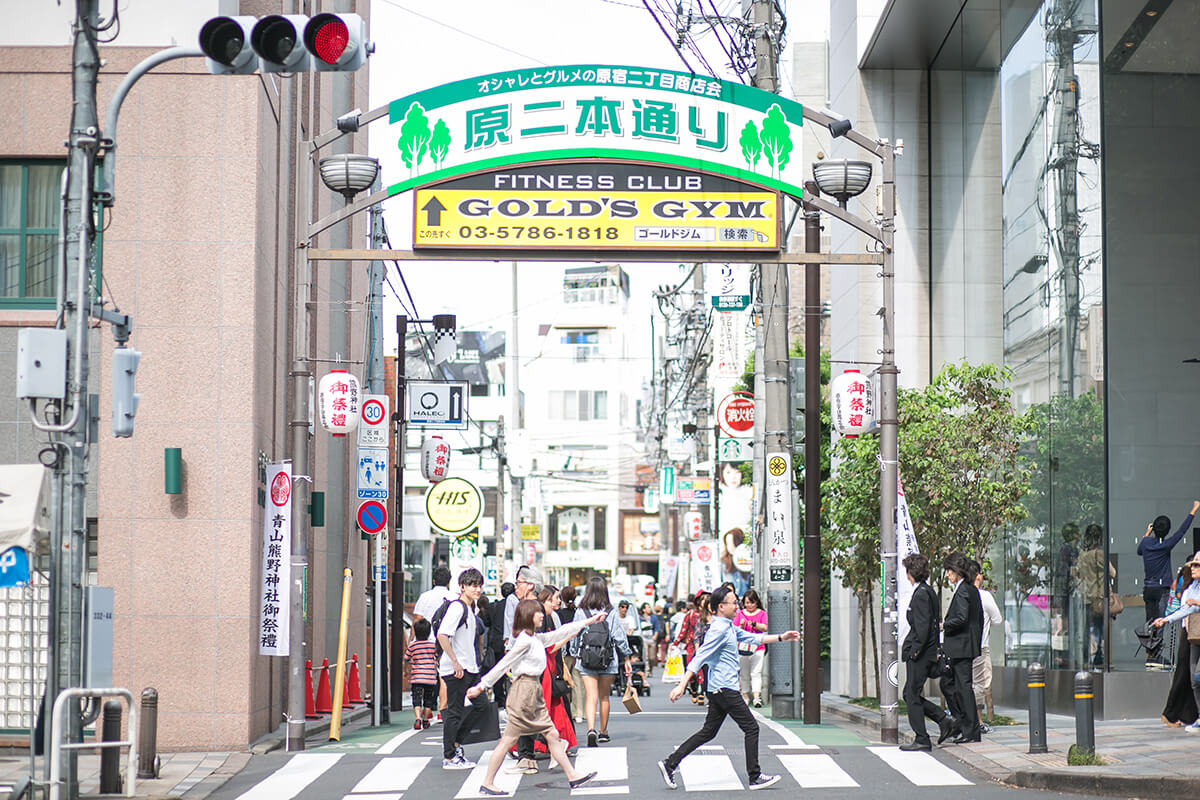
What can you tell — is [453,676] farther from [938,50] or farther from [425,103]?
[938,50]

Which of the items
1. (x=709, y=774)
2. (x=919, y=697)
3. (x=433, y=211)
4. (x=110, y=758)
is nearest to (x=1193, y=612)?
(x=919, y=697)

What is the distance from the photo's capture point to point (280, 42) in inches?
423

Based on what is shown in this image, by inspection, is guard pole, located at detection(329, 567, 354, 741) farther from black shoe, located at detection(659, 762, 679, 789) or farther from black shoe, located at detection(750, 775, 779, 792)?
black shoe, located at detection(750, 775, 779, 792)

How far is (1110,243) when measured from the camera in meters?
21.3

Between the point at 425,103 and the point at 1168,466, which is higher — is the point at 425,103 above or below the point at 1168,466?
above

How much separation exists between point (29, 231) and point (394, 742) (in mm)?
7495

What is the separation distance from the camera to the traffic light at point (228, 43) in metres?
10.7

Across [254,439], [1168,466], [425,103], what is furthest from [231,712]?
[1168,466]

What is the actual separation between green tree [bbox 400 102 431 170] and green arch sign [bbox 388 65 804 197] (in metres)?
0.01

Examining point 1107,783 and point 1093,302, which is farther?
point 1093,302

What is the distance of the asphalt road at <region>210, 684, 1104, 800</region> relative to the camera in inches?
508

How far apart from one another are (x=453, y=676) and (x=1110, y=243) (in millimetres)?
12146

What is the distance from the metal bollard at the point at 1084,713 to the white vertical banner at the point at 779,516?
25.8 feet

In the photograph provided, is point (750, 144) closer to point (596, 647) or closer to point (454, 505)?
point (596, 647)
